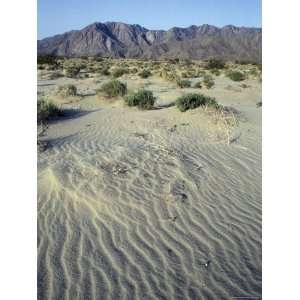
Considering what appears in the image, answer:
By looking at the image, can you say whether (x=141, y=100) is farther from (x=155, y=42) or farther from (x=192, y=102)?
(x=155, y=42)

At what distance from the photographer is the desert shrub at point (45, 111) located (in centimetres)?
1031

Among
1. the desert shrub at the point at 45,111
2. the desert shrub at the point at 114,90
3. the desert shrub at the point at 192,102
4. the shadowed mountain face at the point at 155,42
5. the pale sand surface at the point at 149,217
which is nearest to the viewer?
the pale sand surface at the point at 149,217

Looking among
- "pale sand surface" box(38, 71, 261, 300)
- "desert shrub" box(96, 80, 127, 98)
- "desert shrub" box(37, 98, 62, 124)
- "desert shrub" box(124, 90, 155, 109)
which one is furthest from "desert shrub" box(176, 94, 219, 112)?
"desert shrub" box(37, 98, 62, 124)

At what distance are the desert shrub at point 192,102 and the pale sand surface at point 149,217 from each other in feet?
8.07

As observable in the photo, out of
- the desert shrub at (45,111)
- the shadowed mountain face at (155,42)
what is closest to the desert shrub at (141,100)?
the desert shrub at (45,111)

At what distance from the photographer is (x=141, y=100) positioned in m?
12.3

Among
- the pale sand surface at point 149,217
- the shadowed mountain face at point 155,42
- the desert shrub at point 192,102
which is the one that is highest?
the shadowed mountain face at point 155,42

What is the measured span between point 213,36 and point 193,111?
210 ft

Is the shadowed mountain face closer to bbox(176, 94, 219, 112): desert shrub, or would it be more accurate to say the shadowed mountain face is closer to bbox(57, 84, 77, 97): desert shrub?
bbox(57, 84, 77, 97): desert shrub

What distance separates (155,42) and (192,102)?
293ft

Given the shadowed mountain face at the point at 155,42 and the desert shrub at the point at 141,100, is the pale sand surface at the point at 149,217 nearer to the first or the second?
the desert shrub at the point at 141,100

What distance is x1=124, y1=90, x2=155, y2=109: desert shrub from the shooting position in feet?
39.8

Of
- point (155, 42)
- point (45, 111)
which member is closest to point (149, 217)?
point (45, 111)
